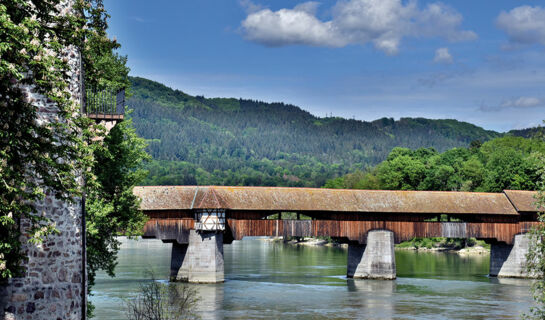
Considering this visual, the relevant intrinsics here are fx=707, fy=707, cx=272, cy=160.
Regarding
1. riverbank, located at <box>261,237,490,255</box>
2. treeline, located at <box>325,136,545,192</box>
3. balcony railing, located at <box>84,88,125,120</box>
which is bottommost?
riverbank, located at <box>261,237,490,255</box>

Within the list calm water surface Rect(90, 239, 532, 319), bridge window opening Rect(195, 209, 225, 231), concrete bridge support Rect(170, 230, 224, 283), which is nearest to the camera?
calm water surface Rect(90, 239, 532, 319)

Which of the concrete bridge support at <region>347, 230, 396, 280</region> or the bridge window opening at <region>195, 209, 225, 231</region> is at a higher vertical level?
the bridge window opening at <region>195, 209, 225, 231</region>

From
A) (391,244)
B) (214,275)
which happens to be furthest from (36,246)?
(391,244)

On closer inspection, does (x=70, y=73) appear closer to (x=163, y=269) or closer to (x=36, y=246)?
(x=36, y=246)

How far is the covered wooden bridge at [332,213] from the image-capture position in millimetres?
35375

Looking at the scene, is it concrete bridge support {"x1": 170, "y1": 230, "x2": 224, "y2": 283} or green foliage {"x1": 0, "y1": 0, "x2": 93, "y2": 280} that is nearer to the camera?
green foliage {"x1": 0, "y1": 0, "x2": 93, "y2": 280}

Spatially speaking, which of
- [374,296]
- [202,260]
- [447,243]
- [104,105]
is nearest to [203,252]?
[202,260]

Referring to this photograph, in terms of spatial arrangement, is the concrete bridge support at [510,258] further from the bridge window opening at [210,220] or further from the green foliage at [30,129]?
the green foliage at [30,129]

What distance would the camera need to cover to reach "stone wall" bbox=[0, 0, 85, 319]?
880 cm

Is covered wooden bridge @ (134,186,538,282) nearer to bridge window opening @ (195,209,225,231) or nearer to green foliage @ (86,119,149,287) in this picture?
bridge window opening @ (195,209,225,231)

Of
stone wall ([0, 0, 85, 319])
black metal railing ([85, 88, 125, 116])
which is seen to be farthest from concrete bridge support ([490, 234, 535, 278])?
stone wall ([0, 0, 85, 319])

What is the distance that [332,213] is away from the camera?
37.8 meters

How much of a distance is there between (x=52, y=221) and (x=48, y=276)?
28.0 inches

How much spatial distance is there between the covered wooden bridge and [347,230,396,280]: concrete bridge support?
0.11 m
